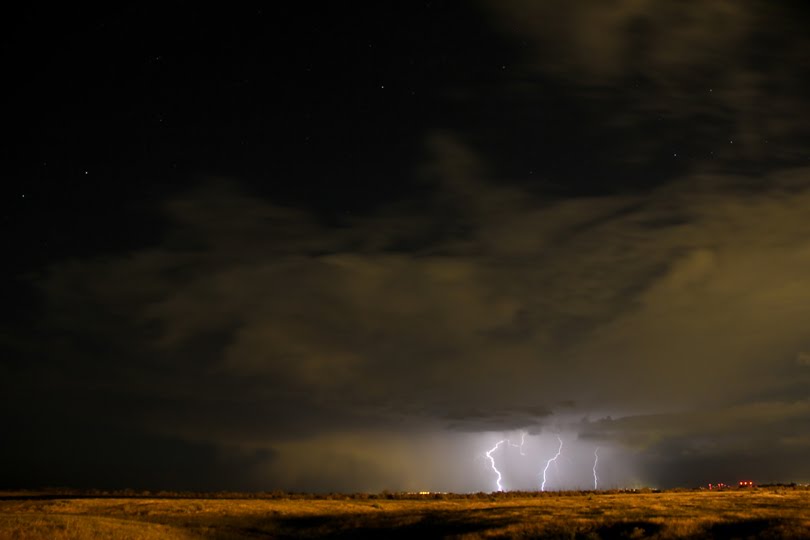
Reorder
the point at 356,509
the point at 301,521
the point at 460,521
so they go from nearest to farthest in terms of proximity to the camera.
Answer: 1. the point at 460,521
2. the point at 301,521
3. the point at 356,509

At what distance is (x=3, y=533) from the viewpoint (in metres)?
36.9

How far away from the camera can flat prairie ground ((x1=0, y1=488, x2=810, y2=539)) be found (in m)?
38.3

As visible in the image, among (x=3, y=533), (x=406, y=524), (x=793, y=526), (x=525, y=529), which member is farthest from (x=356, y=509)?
(x=793, y=526)

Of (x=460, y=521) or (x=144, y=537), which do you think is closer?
(x=144, y=537)

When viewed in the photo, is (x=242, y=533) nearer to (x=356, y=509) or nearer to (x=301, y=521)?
(x=301, y=521)

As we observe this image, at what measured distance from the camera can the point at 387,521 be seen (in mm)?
51188

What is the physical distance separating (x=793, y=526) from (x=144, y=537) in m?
31.0

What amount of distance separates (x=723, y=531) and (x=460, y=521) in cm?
1597

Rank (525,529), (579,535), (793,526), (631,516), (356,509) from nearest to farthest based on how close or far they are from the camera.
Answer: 1. (793,526)
2. (579,535)
3. (525,529)
4. (631,516)
5. (356,509)

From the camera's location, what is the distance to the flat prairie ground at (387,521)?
38344mm

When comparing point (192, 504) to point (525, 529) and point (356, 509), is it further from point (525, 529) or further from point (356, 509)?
point (525, 529)

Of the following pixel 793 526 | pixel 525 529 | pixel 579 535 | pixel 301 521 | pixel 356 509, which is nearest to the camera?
pixel 793 526

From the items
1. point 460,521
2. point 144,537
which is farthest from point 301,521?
point 144,537

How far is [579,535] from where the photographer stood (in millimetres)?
38438
